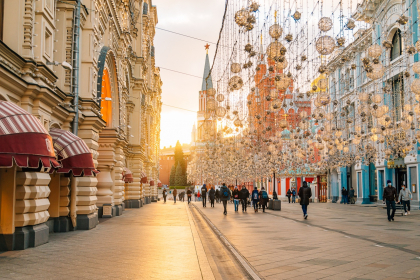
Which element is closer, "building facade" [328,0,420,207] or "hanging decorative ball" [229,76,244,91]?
"hanging decorative ball" [229,76,244,91]

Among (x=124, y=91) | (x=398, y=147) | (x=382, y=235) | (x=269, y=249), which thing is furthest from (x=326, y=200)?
(x=269, y=249)

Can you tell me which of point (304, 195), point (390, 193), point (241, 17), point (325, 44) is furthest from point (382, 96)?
point (241, 17)

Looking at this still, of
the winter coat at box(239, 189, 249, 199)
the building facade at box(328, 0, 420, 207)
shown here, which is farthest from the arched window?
the winter coat at box(239, 189, 249, 199)

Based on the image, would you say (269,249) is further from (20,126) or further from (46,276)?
(20,126)

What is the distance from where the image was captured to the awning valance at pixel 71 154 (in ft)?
47.2

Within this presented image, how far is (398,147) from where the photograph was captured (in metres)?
33.0

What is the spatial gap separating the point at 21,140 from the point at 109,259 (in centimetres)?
332

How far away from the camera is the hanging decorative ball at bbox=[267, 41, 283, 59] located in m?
12.3

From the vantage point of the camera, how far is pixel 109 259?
33.5 ft

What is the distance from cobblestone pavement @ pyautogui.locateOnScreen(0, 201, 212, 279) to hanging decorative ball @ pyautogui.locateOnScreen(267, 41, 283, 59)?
18.8ft

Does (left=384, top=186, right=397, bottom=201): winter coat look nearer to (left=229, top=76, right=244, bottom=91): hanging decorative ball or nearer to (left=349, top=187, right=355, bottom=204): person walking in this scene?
(left=229, top=76, right=244, bottom=91): hanging decorative ball

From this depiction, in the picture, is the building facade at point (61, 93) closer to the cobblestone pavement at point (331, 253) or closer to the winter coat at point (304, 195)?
the cobblestone pavement at point (331, 253)

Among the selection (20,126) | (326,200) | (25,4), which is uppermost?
(25,4)

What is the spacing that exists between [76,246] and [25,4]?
7089 mm
